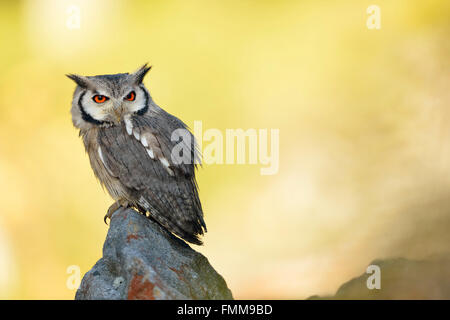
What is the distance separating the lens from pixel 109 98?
8.53ft

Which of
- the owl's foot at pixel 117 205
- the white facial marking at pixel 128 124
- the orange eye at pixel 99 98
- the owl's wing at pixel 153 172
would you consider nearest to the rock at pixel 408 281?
the owl's wing at pixel 153 172

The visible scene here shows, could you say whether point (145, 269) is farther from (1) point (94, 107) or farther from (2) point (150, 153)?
(1) point (94, 107)

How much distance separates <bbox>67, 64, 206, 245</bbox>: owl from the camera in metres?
2.58

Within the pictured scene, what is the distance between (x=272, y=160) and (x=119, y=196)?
1729 millimetres

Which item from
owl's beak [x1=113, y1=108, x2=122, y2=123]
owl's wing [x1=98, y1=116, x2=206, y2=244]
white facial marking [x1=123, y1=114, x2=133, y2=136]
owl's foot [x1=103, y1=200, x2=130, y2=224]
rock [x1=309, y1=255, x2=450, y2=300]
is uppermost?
owl's beak [x1=113, y1=108, x2=122, y2=123]

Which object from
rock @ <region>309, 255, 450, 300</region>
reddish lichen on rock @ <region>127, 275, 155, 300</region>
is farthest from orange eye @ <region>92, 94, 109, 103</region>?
rock @ <region>309, 255, 450, 300</region>

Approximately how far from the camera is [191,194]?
265 cm

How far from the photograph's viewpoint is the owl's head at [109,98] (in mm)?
2600

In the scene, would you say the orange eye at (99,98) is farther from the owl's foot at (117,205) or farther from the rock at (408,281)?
the rock at (408,281)

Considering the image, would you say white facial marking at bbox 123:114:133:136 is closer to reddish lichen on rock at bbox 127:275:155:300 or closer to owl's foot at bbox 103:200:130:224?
owl's foot at bbox 103:200:130:224

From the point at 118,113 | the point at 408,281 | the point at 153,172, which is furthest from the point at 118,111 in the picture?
the point at 408,281
